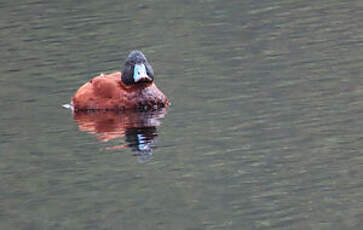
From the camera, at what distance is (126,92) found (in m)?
16.9

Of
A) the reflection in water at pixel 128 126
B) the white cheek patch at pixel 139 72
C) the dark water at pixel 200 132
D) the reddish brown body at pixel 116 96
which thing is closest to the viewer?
the dark water at pixel 200 132

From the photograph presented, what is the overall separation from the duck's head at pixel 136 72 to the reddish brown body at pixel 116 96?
0.08m

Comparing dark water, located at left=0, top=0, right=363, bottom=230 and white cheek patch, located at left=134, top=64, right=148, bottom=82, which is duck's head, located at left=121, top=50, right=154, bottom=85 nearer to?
white cheek patch, located at left=134, top=64, right=148, bottom=82

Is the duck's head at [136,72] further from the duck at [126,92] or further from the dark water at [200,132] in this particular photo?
the dark water at [200,132]

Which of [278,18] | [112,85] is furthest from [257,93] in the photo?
[278,18]

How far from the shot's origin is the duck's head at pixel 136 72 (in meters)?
16.9

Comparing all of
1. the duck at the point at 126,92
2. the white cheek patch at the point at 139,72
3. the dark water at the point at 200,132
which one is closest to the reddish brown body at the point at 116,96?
the duck at the point at 126,92

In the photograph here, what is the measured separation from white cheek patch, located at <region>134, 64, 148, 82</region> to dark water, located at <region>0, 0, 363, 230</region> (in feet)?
2.08

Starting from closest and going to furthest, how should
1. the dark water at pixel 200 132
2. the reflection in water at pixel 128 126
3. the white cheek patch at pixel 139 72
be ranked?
the dark water at pixel 200 132, the reflection in water at pixel 128 126, the white cheek patch at pixel 139 72

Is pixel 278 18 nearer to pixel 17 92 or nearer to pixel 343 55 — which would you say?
pixel 343 55

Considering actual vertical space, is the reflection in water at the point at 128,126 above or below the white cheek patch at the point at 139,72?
below

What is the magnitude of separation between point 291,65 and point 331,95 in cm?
301

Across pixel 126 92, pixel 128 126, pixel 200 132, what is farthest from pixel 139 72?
pixel 200 132

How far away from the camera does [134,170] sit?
12531 mm
